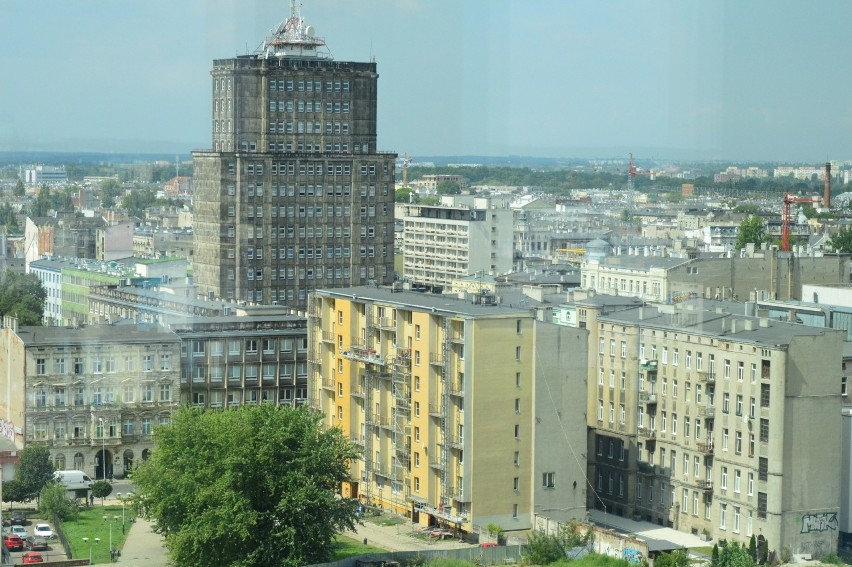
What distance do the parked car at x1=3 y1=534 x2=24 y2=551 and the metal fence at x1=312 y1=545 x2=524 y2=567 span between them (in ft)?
13.9

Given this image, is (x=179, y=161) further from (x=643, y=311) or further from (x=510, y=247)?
(x=643, y=311)

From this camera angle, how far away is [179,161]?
40.5 meters

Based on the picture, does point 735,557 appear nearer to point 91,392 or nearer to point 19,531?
point 19,531

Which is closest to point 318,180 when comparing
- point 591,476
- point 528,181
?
point 591,476

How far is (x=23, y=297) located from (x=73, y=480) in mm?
13828

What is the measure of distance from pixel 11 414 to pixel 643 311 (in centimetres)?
981

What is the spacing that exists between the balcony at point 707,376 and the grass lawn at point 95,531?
25.5 feet

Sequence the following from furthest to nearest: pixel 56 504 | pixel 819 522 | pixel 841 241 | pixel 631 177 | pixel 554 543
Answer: pixel 631 177 < pixel 841 241 < pixel 56 504 < pixel 819 522 < pixel 554 543

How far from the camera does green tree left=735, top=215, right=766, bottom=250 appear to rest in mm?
51294

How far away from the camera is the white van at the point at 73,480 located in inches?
992

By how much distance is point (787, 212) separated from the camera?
55750 millimetres

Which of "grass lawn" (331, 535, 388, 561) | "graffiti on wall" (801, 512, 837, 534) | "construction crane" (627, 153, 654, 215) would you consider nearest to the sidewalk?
"grass lawn" (331, 535, 388, 561)

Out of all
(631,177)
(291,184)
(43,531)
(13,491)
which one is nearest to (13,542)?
(43,531)

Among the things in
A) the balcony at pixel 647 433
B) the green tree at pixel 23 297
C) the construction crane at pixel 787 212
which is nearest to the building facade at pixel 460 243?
the construction crane at pixel 787 212
